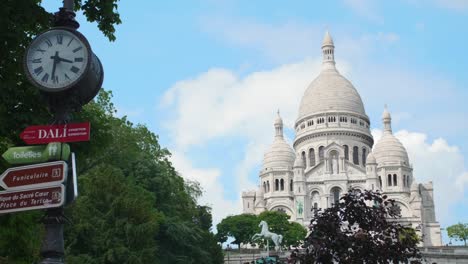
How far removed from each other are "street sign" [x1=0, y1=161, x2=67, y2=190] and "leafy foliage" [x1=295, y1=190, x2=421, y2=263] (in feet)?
22.4

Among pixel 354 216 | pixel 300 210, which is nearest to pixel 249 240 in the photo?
pixel 300 210

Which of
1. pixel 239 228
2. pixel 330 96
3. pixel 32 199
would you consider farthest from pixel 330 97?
pixel 32 199

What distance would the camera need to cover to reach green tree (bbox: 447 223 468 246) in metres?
131

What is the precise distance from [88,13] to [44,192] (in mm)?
8037

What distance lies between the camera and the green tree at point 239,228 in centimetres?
10425

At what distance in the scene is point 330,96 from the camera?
5502 inches

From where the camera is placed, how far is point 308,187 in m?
127

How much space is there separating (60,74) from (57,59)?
0.21 metres

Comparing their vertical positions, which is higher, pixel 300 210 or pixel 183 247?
pixel 300 210

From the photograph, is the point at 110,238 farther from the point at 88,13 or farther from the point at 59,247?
the point at 59,247

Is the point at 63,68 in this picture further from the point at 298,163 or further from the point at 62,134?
the point at 298,163

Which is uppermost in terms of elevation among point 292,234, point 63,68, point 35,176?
point 292,234

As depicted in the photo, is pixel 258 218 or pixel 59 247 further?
pixel 258 218

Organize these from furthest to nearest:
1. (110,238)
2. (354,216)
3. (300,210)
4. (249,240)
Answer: (300,210) → (249,240) → (110,238) → (354,216)
